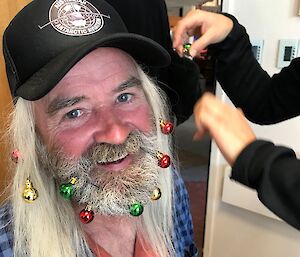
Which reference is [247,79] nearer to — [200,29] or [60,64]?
[200,29]

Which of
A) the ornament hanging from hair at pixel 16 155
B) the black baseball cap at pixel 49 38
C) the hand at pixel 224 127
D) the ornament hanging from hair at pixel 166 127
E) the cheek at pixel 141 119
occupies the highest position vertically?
the black baseball cap at pixel 49 38

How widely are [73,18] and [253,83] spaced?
49cm

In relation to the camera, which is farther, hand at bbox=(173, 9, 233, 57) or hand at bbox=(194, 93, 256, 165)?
hand at bbox=(173, 9, 233, 57)

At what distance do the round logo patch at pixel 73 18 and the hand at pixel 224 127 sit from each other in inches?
11.6

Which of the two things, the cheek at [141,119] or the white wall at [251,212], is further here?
the white wall at [251,212]

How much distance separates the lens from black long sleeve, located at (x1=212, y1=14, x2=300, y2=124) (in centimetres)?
97

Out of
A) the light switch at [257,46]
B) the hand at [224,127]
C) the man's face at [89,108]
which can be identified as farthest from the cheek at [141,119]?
the light switch at [257,46]

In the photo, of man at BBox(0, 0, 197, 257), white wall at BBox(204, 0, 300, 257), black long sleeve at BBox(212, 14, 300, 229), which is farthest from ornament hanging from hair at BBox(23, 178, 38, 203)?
white wall at BBox(204, 0, 300, 257)

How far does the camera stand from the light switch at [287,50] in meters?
1.40

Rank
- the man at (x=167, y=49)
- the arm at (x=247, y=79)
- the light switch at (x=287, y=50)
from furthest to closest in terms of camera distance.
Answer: the light switch at (x=287, y=50)
the man at (x=167, y=49)
the arm at (x=247, y=79)

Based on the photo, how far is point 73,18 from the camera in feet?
2.54

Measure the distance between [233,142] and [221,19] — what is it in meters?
0.44

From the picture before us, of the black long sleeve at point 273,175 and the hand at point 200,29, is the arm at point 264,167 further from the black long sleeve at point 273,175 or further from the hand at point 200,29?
the hand at point 200,29

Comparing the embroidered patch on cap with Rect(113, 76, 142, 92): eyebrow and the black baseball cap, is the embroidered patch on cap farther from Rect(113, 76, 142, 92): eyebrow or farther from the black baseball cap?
Rect(113, 76, 142, 92): eyebrow
